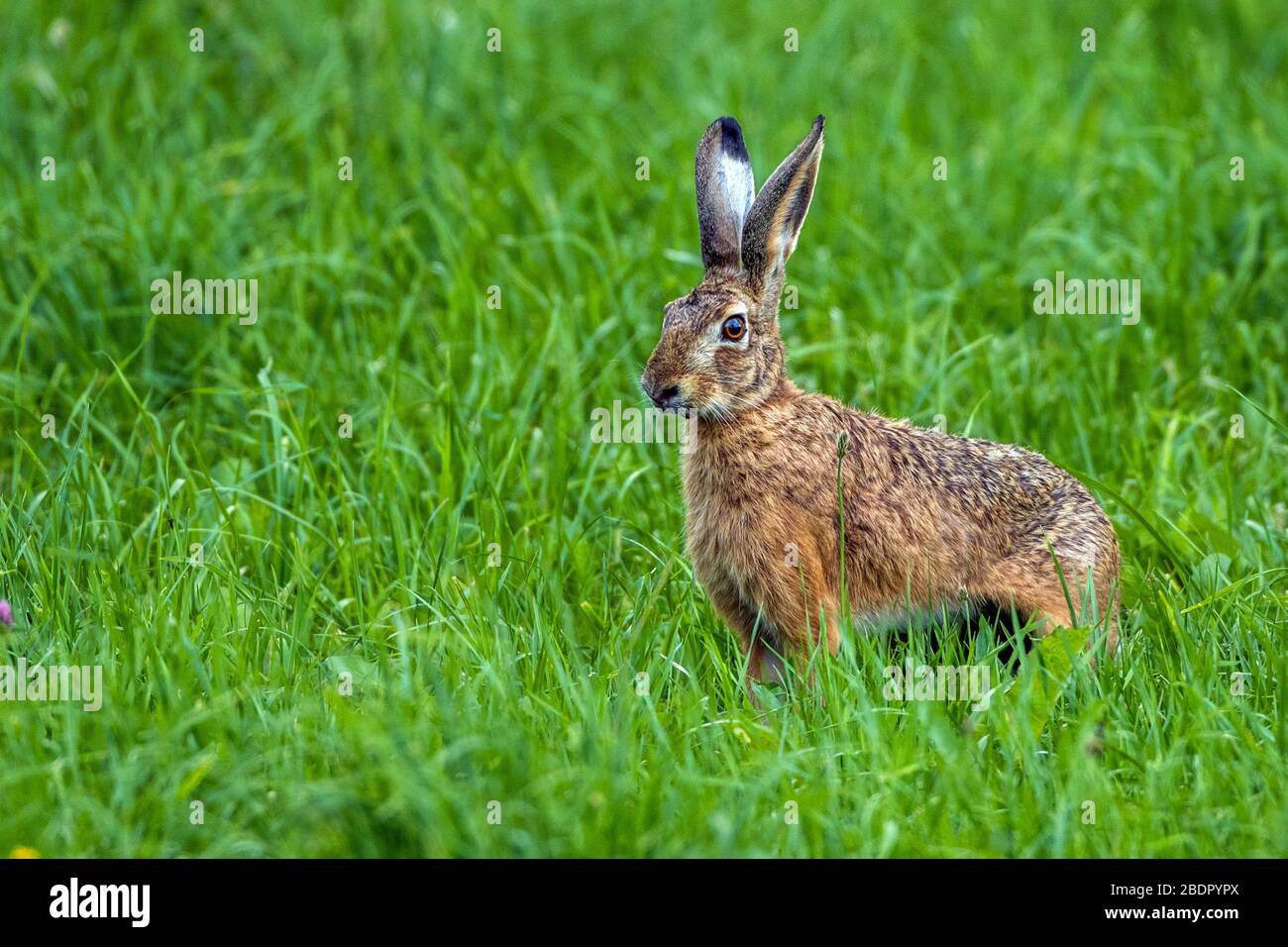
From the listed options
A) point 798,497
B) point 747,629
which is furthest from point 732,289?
point 747,629

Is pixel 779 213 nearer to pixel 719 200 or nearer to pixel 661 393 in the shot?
pixel 719 200

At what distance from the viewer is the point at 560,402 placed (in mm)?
6727

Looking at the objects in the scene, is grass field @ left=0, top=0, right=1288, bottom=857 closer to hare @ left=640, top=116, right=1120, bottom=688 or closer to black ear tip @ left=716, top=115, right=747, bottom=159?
hare @ left=640, top=116, right=1120, bottom=688

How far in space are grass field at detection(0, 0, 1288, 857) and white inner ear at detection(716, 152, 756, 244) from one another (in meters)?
1.15

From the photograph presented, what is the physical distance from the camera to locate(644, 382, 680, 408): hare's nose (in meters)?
5.19

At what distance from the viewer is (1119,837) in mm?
4184

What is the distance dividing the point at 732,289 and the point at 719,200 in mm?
337

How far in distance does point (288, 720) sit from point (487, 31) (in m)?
5.88

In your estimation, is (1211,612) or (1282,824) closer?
(1282,824)

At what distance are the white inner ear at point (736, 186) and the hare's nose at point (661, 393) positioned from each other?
0.67 metres

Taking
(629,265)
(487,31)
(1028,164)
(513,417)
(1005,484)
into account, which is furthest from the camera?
(487,31)

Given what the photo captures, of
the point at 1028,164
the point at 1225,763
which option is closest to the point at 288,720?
the point at 1225,763

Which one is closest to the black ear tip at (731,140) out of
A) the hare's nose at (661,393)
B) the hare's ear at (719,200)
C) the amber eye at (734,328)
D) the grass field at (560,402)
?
the hare's ear at (719,200)

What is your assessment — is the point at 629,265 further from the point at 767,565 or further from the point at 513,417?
the point at 767,565
